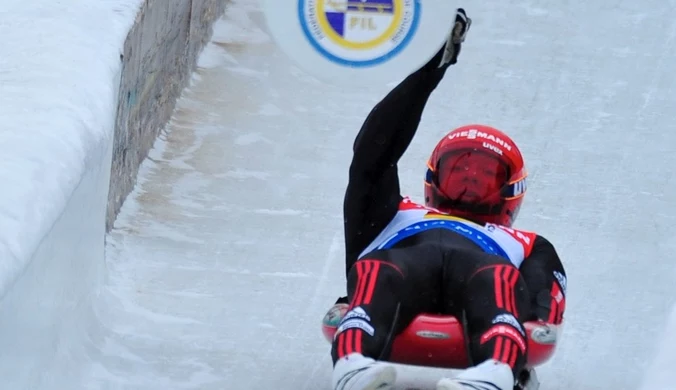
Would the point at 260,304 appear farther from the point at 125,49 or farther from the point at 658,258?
the point at 658,258

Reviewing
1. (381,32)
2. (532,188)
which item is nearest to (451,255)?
(381,32)

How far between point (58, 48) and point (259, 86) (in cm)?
220

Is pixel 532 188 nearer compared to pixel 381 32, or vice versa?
pixel 381 32

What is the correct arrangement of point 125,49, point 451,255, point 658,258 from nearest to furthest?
point 451,255
point 125,49
point 658,258

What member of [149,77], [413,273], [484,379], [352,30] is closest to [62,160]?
[352,30]

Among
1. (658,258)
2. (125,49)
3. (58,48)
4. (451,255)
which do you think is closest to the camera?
(451,255)

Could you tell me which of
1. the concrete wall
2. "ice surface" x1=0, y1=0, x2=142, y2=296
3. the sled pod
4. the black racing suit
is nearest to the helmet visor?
the black racing suit

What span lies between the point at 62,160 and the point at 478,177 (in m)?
1.08

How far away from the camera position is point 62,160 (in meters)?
2.88

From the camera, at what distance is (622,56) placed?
643 centimetres

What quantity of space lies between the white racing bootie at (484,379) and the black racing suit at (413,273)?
5 centimetres

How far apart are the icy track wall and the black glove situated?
87cm

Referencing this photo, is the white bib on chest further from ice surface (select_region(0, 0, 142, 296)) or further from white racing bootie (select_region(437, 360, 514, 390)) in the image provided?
ice surface (select_region(0, 0, 142, 296))

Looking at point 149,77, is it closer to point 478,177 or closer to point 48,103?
point 48,103
